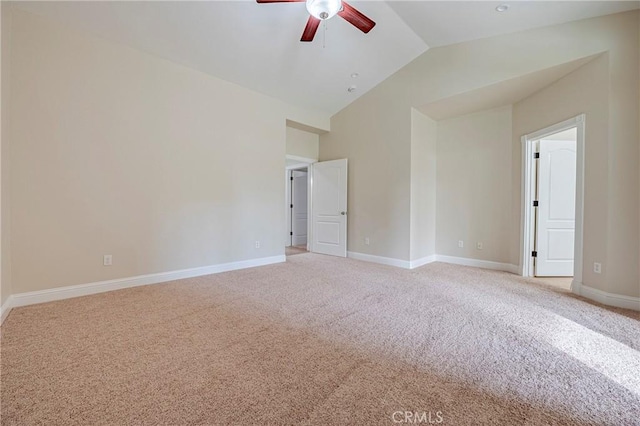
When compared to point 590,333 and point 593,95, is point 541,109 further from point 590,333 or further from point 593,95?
point 590,333

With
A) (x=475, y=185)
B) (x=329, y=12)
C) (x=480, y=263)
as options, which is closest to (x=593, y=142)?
(x=475, y=185)

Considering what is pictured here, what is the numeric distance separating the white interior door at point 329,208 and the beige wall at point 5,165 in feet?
14.9

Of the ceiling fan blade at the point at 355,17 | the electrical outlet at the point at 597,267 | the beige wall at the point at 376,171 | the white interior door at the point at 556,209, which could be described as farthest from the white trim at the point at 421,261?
the ceiling fan blade at the point at 355,17

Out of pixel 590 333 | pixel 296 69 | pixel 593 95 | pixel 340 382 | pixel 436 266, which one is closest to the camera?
pixel 340 382

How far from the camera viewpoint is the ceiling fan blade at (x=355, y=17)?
97.6 inches

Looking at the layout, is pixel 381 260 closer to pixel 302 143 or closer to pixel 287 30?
pixel 302 143

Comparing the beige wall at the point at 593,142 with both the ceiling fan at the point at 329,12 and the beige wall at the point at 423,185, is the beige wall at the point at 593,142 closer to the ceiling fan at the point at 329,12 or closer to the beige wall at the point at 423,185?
the beige wall at the point at 423,185

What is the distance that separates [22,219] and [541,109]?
20.7 ft

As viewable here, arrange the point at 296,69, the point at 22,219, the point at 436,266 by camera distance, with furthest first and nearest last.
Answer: the point at 436,266
the point at 296,69
the point at 22,219

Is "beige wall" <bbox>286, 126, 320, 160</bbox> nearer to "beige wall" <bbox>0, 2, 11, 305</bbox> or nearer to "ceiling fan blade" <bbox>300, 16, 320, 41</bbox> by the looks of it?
"ceiling fan blade" <bbox>300, 16, 320, 41</bbox>

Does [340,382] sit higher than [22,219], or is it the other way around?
[22,219]

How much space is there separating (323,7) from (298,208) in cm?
566

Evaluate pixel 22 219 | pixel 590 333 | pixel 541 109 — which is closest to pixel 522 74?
pixel 541 109

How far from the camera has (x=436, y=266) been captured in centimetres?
483
